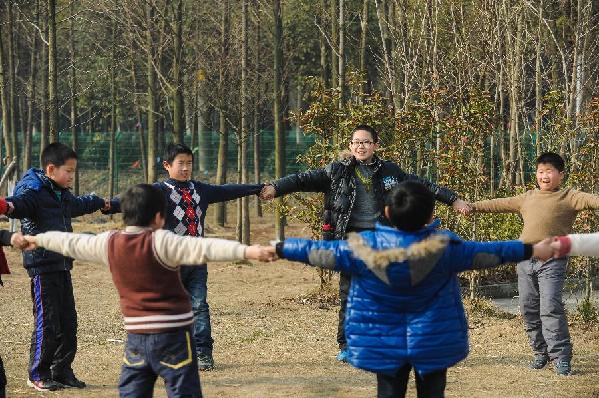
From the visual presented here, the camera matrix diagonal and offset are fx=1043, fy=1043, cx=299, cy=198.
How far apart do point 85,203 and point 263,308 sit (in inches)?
179

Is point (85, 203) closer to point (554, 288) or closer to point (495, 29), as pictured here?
point (554, 288)

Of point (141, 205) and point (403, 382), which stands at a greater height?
point (141, 205)

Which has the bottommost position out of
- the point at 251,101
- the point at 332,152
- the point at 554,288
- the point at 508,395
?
the point at 508,395

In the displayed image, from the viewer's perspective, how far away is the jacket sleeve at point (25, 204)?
7402 millimetres

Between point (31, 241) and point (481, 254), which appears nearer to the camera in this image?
point (481, 254)

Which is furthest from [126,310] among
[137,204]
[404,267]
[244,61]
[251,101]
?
[251,101]

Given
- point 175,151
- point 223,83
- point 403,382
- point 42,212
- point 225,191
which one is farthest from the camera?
point 223,83

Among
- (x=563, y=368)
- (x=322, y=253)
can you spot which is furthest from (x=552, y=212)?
(x=322, y=253)

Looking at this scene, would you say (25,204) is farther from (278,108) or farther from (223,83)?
(278,108)

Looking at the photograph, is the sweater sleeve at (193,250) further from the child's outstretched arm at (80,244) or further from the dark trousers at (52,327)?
the dark trousers at (52,327)

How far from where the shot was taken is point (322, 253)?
5184 millimetres

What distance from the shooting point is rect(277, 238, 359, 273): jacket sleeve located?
17.0 feet

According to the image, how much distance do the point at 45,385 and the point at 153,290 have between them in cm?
276

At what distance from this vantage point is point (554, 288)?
27.3ft
